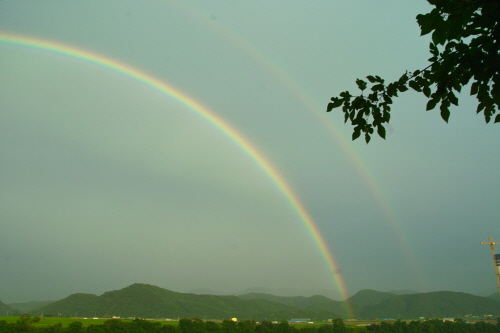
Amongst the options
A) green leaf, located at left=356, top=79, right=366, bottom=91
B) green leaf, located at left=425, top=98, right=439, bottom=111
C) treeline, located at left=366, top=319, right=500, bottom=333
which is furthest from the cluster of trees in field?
green leaf, located at left=425, top=98, right=439, bottom=111

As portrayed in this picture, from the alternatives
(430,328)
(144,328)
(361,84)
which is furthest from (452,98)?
(430,328)

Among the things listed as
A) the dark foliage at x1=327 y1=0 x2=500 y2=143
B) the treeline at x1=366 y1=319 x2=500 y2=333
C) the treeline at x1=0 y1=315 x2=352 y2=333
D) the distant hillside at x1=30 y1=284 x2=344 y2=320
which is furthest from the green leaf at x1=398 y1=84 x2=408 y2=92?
the distant hillside at x1=30 y1=284 x2=344 y2=320

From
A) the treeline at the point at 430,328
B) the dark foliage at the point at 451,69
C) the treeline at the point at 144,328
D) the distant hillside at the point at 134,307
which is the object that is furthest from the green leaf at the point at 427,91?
the distant hillside at the point at 134,307

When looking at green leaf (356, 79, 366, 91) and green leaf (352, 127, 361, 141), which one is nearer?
green leaf (352, 127, 361, 141)

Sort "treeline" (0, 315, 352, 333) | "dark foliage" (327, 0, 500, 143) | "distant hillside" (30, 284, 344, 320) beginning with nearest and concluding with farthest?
→ "dark foliage" (327, 0, 500, 143) → "treeline" (0, 315, 352, 333) → "distant hillside" (30, 284, 344, 320)

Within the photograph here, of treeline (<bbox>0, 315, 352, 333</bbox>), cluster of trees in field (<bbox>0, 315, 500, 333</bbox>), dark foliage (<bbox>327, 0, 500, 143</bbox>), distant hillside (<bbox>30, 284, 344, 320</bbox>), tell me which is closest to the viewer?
dark foliage (<bbox>327, 0, 500, 143</bbox>)

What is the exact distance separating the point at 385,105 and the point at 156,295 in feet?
681

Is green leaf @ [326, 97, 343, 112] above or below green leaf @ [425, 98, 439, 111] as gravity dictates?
above

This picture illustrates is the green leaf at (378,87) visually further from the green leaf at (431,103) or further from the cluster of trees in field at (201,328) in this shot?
the cluster of trees in field at (201,328)

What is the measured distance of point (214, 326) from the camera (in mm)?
70062

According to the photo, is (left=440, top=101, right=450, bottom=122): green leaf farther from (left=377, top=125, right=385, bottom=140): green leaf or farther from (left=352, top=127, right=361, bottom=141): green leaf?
(left=352, top=127, right=361, bottom=141): green leaf

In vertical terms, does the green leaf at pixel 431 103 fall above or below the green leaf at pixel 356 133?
above

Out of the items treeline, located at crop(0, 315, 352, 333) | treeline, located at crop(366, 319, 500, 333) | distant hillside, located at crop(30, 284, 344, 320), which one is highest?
distant hillside, located at crop(30, 284, 344, 320)

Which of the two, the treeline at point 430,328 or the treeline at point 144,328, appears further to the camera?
the treeline at point 430,328
